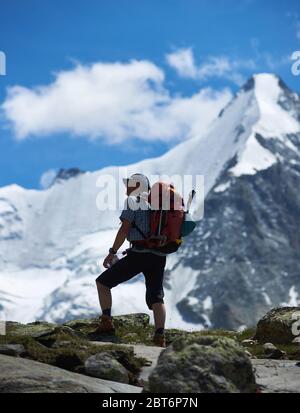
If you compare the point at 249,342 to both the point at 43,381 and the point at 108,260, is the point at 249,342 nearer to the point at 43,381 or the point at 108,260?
the point at 108,260

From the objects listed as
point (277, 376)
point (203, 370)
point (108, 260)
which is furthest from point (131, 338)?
point (203, 370)

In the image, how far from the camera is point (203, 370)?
10055 millimetres

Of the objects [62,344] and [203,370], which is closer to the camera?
[203,370]

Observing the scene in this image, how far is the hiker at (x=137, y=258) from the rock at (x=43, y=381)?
4.13 m

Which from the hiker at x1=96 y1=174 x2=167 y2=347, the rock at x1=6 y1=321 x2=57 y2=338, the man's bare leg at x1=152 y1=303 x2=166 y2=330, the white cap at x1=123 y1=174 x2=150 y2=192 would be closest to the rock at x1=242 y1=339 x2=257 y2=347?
the hiker at x1=96 y1=174 x2=167 y2=347

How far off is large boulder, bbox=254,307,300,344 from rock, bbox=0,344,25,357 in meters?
6.90

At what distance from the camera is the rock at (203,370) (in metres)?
9.89

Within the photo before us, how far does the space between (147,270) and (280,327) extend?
4144mm

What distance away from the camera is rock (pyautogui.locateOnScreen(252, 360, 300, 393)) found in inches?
453

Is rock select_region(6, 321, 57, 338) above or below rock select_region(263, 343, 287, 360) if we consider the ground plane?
above

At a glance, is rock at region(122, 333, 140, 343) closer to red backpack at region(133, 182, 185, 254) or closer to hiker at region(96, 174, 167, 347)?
hiker at region(96, 174, 167, 347)

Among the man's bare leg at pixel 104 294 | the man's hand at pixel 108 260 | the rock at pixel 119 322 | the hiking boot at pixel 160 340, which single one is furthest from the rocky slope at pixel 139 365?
the rock at pixel 119 322

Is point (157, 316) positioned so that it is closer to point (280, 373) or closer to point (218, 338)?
point (280, 373)

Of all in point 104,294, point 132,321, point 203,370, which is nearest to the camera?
point 203,370
